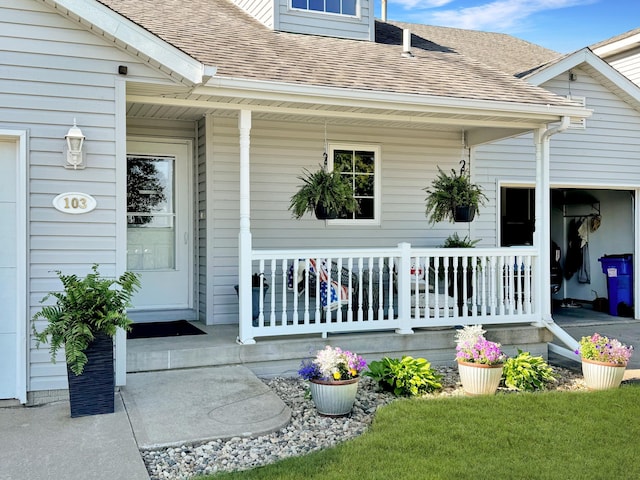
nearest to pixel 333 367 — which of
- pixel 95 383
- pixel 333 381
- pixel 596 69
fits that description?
pixel 333 381

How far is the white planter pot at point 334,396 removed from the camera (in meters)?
4.60

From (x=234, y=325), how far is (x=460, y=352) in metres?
2.74

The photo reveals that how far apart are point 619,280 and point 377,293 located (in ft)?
18.2

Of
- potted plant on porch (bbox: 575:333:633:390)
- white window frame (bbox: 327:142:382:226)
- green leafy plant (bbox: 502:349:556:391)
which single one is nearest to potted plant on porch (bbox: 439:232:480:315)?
white window frame (bbox: 327:142:382:226)

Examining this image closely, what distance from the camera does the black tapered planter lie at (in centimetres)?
441

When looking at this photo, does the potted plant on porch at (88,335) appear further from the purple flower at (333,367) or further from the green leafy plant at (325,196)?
the green leafy plant at (325,196)

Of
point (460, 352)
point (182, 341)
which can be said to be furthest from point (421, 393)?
point (182, 341)

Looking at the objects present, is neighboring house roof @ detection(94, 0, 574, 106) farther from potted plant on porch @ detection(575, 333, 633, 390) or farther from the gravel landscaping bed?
the gravel landscaping bed

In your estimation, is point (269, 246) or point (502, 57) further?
point (502, 57)

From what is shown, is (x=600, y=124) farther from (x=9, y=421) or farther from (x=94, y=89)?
(x=9, y=421)

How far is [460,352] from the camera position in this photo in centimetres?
546

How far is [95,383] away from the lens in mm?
4453

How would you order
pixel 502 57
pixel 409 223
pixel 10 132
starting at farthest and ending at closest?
1. pixel 502 57
2. pixel 409 223
3. pixel 10 132

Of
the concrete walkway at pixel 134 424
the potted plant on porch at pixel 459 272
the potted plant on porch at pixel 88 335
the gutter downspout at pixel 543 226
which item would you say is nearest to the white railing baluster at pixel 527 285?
the gutter downspout at pixel 543 226
